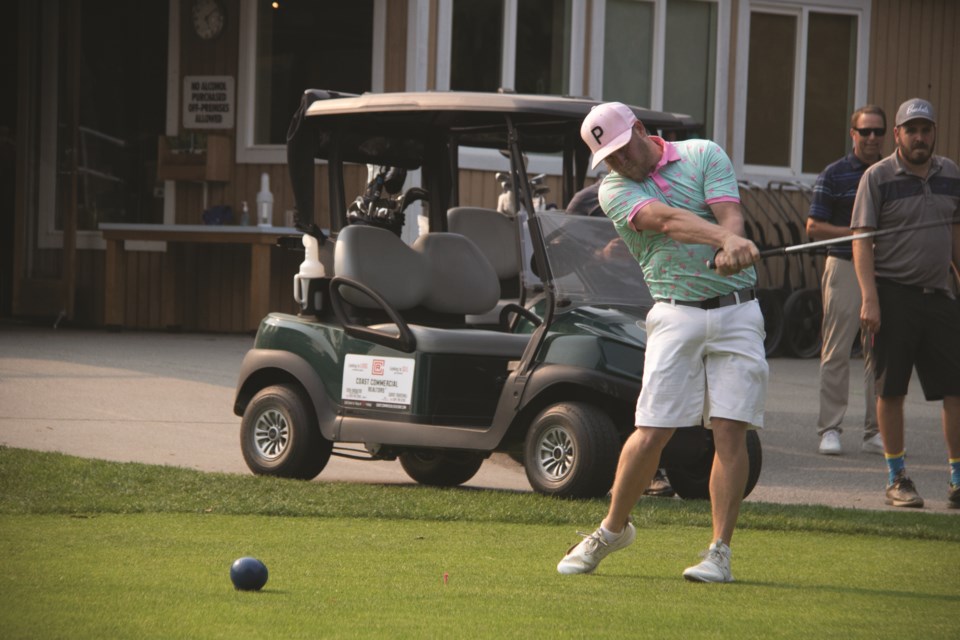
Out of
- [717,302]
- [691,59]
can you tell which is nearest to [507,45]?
[691,59]

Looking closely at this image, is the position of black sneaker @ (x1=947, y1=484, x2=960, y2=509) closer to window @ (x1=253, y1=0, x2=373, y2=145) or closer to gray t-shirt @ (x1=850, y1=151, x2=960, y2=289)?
gray t-shirt @ (x1=850, y1=151, x2=960, y2=289)

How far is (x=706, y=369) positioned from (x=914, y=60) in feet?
43.6

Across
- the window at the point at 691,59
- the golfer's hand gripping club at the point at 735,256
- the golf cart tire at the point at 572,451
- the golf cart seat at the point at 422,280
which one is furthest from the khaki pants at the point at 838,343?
the window at the point at 691,59

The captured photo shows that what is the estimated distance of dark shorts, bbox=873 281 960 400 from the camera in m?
7.98

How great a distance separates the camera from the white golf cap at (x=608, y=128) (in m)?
5.74

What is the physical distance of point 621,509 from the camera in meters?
5.88

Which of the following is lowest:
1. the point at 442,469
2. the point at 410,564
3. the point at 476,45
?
the point at 442,469

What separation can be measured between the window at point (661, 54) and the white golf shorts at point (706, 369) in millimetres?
11004

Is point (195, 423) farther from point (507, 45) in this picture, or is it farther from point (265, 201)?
point (507, 45)

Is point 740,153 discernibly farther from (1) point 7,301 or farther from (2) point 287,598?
(2) point 287,598

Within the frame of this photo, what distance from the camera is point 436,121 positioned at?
9492mm

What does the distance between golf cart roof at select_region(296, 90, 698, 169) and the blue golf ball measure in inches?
144

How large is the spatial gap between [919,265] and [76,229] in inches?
420

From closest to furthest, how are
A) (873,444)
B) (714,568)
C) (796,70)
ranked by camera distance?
(714,568), (873,444), (796,70)
